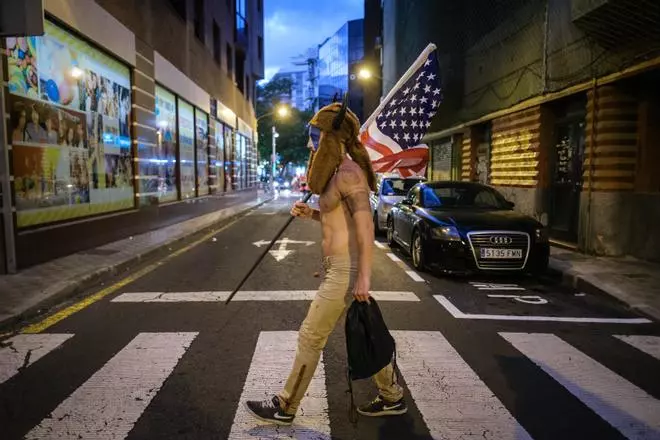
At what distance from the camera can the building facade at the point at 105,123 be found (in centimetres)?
859

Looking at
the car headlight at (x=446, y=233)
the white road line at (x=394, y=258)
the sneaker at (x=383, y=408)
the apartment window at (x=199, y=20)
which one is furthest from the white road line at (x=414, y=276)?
the apartment window at (x=199, y=20)

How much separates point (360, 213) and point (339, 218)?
0.55 feet

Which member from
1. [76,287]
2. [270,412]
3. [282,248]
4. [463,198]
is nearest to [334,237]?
[270,412]

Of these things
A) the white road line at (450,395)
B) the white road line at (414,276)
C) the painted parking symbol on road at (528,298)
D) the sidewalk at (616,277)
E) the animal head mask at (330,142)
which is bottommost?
the painted parking symbol on road at (528,298)

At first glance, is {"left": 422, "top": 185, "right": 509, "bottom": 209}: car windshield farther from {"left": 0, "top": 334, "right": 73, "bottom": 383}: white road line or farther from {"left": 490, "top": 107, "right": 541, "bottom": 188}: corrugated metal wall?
{"left": 0, "top": 334, "right": 73, "bottom": 383}: white road line

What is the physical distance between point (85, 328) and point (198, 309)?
1228 mm

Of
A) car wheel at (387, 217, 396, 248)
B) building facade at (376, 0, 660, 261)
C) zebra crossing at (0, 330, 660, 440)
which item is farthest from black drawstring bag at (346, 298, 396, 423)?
car wheel at (387, 217, 396, 248)

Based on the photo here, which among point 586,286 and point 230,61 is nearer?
point 586,286

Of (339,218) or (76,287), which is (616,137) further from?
(76,287)

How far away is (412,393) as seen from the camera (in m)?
3.76

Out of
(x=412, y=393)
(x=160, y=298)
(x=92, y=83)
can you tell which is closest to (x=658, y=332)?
(x=412, y=393)

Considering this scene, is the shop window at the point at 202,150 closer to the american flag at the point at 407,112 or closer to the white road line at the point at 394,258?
the american flag at the point at 407,112

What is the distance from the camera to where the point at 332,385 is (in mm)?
3896

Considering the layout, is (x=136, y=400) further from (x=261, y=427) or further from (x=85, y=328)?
(x=85, y=328)
